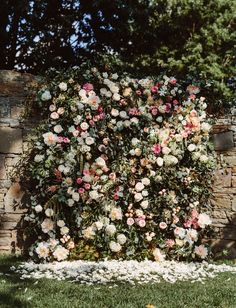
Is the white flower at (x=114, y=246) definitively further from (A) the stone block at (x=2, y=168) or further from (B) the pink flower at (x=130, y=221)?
(A) the stone block at (x=2, y=168)

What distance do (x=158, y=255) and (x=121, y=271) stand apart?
0.86 meters

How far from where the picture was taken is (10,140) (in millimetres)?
5516

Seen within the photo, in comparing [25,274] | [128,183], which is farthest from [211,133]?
[25,274]

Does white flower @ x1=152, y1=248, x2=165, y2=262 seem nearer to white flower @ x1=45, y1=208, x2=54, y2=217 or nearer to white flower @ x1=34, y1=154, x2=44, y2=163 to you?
white flower @ x1=45, y1=208, x2=54, y2=217

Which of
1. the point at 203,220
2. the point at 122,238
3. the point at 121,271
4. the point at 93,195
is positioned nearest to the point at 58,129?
the point at 93,195

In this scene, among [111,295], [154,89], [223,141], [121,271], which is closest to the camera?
[111,295]

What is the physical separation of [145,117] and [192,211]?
126 centimetres

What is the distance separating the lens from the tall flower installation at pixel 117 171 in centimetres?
530

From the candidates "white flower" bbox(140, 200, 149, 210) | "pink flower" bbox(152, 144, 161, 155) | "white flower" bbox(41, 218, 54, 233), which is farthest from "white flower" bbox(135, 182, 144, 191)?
"white flower" bbox(41, 218, 54, 233)

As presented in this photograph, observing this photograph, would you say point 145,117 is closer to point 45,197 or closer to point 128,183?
point 128,183

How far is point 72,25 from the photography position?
9.57 m

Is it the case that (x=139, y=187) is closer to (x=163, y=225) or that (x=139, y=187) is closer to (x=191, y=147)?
(x=163, y=225)

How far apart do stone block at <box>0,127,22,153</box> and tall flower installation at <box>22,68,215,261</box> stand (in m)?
0.18

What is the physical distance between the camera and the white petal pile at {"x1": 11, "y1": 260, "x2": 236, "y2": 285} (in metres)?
4.29
